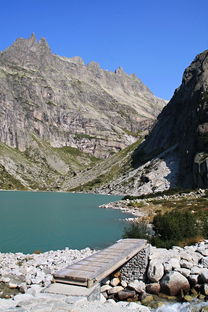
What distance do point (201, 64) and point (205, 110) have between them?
128ft

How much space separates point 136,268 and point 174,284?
2.61 meters

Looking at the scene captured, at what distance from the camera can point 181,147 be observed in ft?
415

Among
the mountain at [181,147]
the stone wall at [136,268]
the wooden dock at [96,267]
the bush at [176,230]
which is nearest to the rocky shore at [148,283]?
the stone wall at [136,268]

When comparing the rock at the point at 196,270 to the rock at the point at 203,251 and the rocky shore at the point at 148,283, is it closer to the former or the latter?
the rocky shore at the point at 148,283

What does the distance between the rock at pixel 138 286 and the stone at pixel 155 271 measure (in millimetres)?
628

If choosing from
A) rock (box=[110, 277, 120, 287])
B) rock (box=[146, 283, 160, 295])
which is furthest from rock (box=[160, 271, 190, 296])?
rock (box=[110, 277, 120, 287])

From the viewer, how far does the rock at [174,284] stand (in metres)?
16.0

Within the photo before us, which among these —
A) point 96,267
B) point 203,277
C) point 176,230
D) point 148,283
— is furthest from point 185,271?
point 176,230

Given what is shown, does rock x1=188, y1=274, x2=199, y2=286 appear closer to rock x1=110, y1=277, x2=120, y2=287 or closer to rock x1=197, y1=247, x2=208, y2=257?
rock x1=197, y1=247, x2=208, y2=257

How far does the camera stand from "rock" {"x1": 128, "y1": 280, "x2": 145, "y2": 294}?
16.3 meters

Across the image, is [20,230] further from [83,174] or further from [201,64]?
[83,174]

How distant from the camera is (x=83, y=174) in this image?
19412cm

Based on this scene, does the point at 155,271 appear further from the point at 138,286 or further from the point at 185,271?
the point at 185,271

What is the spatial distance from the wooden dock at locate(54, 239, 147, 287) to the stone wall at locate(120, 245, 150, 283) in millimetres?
516
